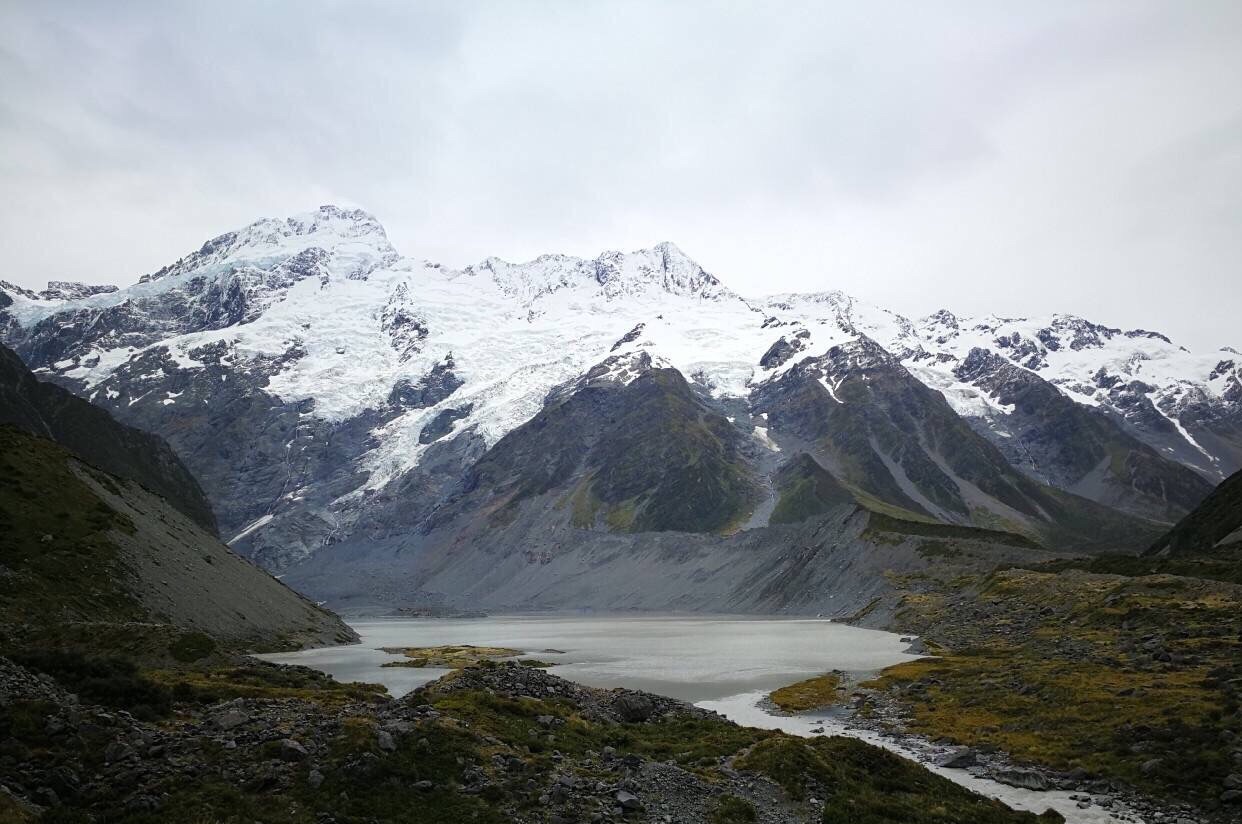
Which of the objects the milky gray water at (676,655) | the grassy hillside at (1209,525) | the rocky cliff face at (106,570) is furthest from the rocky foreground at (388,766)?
the grassy hillside at (1209,525)

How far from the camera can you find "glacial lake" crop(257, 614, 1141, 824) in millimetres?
50834

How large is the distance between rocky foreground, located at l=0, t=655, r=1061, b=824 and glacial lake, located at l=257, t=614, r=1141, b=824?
357 inches

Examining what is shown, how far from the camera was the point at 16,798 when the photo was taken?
2247 centimetres

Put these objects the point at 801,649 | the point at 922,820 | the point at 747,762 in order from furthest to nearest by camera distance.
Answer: the point at 801,649, the point at 747,762, the point at 922,820

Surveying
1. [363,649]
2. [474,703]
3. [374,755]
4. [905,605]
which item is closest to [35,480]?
[363,649]

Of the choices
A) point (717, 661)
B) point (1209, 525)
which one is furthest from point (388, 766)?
point (1209, 525)

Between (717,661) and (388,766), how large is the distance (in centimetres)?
7586

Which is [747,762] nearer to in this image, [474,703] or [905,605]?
[474,703]

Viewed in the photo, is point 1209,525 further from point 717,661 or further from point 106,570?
point 106,570

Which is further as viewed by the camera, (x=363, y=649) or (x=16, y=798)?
(x=363, y=649)

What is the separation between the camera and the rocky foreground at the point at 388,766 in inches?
977

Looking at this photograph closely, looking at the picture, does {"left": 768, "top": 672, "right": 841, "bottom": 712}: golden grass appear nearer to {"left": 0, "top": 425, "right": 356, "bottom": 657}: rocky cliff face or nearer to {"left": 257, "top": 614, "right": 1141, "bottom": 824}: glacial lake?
{"left": 257, "top": 614, "right": 1141, "bottom": 824}: glacial lake

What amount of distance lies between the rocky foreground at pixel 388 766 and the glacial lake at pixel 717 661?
9.08 m

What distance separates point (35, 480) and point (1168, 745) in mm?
94062
